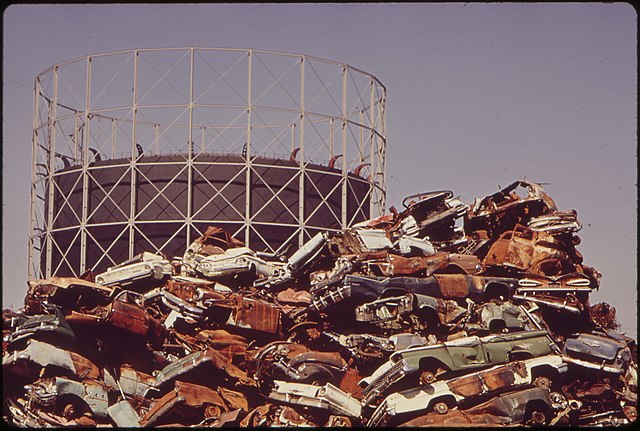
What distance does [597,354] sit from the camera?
50.8 feet

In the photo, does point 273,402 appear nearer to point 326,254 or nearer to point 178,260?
point 326,254

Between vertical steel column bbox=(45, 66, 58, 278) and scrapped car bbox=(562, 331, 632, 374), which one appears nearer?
scrapped car bbox=(562, 331, 632, 374)

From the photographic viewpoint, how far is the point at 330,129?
38.0m

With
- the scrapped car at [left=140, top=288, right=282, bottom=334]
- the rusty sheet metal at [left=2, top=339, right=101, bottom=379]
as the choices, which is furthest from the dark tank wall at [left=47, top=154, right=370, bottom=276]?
the rusty sheet metal at [left=2, top=339, right=101, bottom=379]

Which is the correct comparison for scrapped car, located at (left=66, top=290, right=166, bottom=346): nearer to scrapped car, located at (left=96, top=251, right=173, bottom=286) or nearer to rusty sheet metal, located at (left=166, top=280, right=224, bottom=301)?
rusty sheet metal, located at (left=166, top=280, right=224, bottom=301)

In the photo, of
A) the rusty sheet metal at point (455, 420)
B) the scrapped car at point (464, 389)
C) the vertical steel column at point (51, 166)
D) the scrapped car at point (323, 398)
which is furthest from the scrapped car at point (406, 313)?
the vertical steel column at point (51, 166)

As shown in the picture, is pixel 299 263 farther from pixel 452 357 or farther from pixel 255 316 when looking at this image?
pixel 452 357

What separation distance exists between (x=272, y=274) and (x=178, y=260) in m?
2.79

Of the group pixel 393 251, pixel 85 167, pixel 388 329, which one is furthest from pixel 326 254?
pixel 85 167

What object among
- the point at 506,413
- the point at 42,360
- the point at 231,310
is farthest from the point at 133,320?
the point at 506,413

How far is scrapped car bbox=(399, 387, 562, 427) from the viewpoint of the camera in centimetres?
1355

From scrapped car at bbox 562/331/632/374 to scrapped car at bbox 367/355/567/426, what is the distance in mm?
825

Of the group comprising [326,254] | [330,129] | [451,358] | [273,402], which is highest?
[330,129]

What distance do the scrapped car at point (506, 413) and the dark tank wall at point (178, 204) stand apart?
20.4 metres
